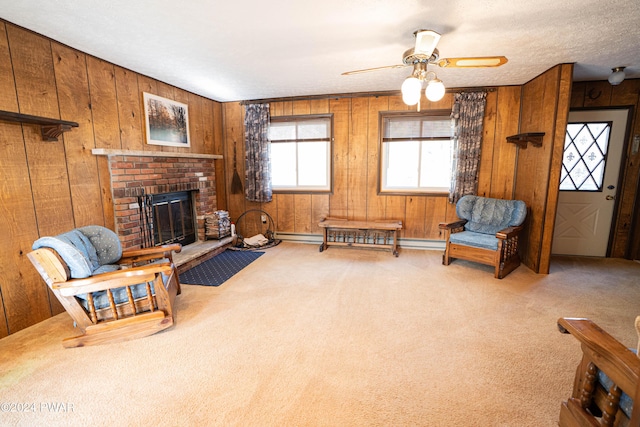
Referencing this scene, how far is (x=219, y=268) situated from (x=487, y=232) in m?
3.52

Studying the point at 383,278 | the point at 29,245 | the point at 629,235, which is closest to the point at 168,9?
the point at 29,245

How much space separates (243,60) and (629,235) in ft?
17.8

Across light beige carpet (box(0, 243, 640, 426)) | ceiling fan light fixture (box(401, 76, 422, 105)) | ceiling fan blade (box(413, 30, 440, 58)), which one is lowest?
light beige carpet (box(0, 243, 640, 426))

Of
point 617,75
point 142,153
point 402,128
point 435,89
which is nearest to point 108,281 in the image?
point 142,153

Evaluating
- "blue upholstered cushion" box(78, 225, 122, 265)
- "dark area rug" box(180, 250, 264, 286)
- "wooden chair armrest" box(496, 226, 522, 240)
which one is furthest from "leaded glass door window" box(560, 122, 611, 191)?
"blue upholstered cushion" box(78, 225, 122, 265)

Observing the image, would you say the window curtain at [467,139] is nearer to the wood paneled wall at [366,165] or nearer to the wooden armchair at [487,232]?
the wood paneled wall at [366,165]

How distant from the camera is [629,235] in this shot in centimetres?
394

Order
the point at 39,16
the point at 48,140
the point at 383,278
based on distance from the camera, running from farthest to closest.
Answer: the point at 383,278, the point at 48,140, the point at 39,16

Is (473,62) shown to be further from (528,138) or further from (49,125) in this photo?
(49,125)

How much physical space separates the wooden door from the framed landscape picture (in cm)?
510

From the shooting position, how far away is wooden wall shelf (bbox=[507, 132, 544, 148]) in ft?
11.1

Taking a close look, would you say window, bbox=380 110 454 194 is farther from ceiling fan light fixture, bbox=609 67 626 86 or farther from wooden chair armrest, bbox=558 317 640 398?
wooden chair armrest, bbox=558 317 640 398

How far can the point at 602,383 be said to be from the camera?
1.29 m

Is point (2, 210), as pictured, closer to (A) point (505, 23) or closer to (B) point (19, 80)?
(B) point (19, 80)
